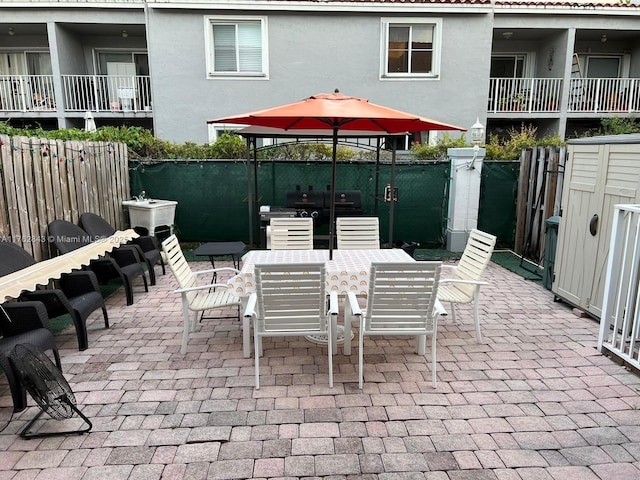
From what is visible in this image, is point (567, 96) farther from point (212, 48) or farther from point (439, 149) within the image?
point (212, 48)

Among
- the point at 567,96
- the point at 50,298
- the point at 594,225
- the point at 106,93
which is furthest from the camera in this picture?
the point at 106,93

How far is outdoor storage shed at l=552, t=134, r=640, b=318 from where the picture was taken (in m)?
4.15

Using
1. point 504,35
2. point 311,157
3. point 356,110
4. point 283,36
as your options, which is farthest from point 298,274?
point 504,35

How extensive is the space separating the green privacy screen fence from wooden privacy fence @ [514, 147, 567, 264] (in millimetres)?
447

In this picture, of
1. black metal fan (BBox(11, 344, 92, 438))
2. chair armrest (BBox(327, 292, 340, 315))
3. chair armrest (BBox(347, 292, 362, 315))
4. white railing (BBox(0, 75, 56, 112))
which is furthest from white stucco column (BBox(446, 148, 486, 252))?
white railing (BBox(0, 75, 56, 112))

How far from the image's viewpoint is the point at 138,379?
339cm

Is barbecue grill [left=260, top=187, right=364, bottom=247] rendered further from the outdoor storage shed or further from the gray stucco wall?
the gray stucco wall

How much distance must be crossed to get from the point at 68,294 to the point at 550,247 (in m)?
5.75

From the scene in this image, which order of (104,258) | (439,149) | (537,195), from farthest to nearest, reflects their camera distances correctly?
(439,149) < (537,195) < (104,258)

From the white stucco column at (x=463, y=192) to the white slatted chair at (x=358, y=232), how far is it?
2.95 metres

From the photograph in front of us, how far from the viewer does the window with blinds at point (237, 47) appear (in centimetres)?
1025

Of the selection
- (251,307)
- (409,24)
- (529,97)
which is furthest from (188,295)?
(529,97)

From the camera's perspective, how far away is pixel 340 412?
2.94 meters

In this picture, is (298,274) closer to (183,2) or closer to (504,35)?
(183,2)
